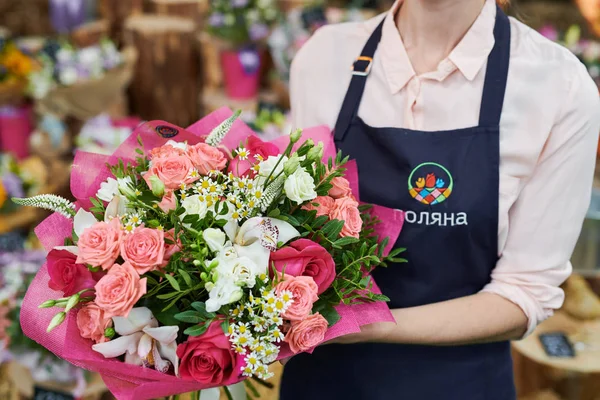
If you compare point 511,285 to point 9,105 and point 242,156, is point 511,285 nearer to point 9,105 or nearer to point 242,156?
point 242,156

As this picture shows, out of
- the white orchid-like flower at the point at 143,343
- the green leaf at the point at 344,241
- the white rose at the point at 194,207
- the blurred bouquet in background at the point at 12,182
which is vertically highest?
the white rose at the point at 194,207

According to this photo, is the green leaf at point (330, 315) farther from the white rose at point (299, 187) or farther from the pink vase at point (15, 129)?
the pink vase at point (15, 129)

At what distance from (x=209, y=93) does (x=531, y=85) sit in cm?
345

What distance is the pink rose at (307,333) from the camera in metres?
1.10

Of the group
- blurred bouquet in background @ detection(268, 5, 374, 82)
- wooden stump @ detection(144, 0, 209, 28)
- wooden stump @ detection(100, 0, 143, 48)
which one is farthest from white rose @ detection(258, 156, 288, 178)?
wooden stump @ detection(100, 0, 143, 48)

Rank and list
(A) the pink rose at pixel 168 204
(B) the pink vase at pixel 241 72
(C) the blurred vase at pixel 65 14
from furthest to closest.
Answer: (C) the blurred vase at pixel 65 14
(B) the pink vase at pixel 241 72
(A) the pink rose at pixel 168 204

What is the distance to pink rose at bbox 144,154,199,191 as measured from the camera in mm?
1136

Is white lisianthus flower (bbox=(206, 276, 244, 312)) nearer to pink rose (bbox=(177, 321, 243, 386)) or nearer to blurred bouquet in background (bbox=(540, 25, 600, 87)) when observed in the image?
pink rose (bbox=(177, 321, 243, 386))

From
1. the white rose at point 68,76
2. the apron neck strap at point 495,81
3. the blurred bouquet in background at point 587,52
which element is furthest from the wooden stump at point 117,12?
the apron neck strap at point 495,81

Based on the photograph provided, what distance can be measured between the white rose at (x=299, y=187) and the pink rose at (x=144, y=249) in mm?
218

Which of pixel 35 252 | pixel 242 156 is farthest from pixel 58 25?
pixel 242 156

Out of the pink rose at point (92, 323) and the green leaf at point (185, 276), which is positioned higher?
the green leaf at point (185, 276)

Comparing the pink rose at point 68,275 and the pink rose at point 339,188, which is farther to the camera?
the pink rose at point 339,188

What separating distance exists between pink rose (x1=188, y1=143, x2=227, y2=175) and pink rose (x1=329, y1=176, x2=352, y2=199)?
0.21 metres
